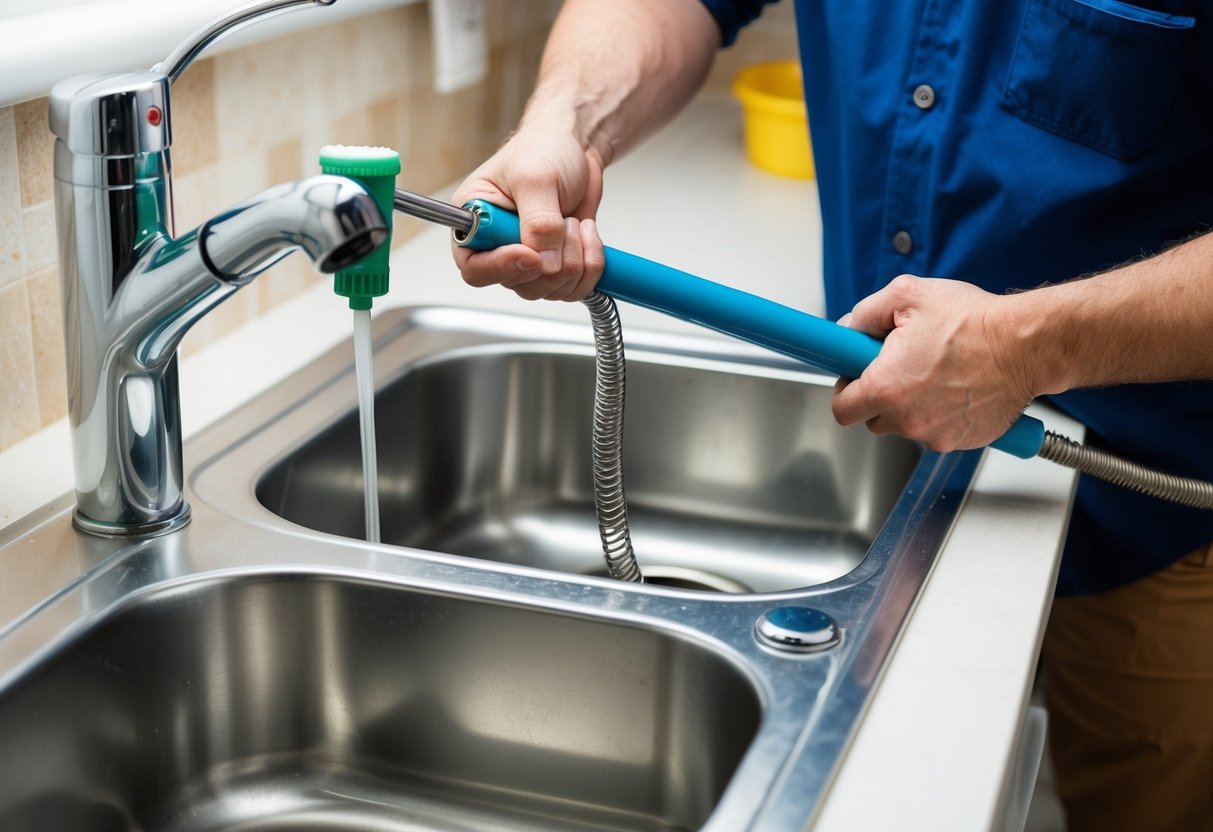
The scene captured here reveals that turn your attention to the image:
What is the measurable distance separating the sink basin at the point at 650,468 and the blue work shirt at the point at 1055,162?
0.15 meters

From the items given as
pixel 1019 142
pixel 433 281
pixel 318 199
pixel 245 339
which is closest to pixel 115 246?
pixel 318 199

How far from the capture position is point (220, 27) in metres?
0.70

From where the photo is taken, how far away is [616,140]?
1121 mm

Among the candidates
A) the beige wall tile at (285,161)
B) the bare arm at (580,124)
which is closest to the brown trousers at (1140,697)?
the bare arm at (580,124)

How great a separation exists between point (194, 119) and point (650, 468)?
0.46 metres

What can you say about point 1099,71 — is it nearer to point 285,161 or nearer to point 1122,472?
point 1122,472

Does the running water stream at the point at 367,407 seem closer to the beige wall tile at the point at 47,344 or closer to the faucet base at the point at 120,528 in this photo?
the faucet base at the point at 120,528

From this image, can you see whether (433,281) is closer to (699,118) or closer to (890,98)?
(890,98)

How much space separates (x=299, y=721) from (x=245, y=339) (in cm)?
41

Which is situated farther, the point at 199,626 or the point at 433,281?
the point at 433,281

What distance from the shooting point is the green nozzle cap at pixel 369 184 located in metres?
0.68

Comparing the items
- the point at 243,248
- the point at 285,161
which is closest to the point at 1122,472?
the point at 243,248

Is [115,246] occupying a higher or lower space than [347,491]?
higher

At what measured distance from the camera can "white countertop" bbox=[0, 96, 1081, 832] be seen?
633 mm
